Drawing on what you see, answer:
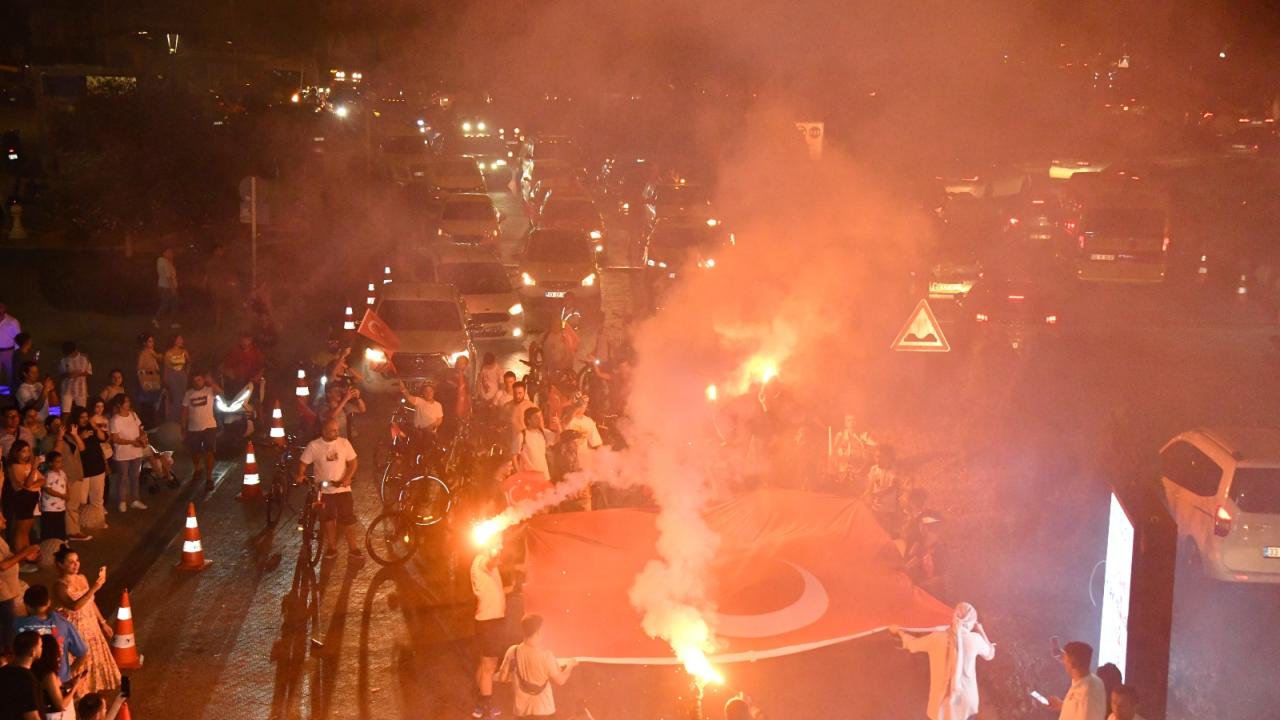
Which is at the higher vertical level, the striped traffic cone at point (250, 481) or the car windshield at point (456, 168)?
the car windshield at point (456, 168)

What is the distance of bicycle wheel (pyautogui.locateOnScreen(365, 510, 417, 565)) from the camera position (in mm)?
10406

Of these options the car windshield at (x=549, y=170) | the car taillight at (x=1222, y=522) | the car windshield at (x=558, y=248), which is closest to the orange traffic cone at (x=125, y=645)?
the car taillight at (x=1222, y=522)

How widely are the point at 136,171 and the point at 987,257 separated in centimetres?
1892

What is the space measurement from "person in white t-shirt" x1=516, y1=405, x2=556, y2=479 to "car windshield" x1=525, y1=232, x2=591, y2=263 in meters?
11.4

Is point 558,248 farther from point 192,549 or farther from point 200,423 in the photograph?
point 192,549

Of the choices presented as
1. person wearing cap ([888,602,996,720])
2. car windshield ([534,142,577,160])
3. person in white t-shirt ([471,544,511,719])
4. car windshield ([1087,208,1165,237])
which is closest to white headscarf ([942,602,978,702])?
person wearing cap ([888,602,996,720])

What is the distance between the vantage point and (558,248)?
2198 cm

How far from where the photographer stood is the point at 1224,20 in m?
33.9

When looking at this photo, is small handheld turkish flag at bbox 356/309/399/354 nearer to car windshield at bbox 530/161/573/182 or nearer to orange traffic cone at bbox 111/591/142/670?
orange traffic cone at bbox 111/591/142/670

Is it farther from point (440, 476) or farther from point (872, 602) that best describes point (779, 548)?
point (440, 476)

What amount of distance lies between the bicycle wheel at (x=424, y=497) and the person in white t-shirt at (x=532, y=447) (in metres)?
0.94

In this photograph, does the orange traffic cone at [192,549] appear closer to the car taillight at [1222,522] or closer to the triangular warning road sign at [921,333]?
the triangular warning road sign at [921,333]

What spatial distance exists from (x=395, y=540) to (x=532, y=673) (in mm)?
4014

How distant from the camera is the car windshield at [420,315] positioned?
641 inches
